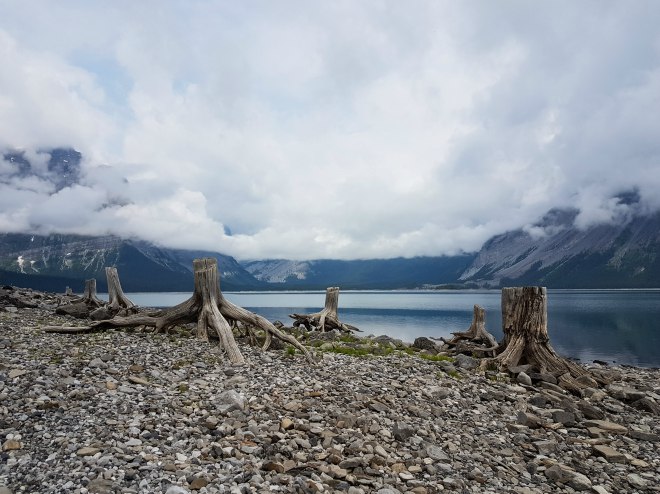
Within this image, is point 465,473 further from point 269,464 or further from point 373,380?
point 373,380

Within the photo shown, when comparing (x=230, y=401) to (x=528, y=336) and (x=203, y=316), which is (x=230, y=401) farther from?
(x=528, y=336)

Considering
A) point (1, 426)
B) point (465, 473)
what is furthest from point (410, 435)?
point (1, 426)

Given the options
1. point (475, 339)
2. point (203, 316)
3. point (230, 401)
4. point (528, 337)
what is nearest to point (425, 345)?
point (475, 339)

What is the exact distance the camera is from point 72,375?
37.3 feet

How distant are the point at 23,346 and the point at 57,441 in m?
7.77

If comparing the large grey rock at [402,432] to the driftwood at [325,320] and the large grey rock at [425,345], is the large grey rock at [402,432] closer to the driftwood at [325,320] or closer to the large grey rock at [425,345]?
the large grey rock at [425,345]

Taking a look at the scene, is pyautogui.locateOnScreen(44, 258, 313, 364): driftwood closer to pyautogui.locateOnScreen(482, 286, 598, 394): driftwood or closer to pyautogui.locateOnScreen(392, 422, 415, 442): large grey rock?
pyautogui.locateOnScreen(392, 422, 415, 442): large grey rock

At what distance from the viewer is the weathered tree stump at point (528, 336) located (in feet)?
58.7

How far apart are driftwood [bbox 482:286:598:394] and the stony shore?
8.71 ft

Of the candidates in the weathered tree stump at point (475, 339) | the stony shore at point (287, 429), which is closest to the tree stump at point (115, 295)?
the stony shore at point (287, 429)

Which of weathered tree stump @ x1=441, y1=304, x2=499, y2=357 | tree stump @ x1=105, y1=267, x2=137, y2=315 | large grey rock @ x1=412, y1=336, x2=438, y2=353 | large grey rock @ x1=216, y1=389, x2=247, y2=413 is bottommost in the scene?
large grey rock @ x1=412, y1=336, x2=438, y2=353

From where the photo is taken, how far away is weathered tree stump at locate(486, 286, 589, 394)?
17.9 meters

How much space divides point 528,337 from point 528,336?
0.04 metres

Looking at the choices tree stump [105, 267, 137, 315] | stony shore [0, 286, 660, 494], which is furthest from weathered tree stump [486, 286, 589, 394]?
tree stump [105, 267, 137, 315]
